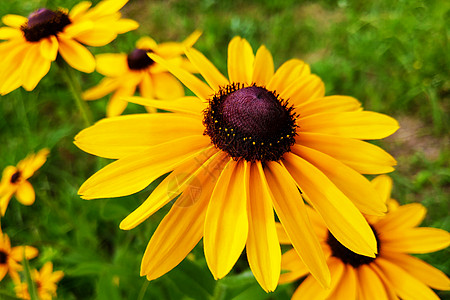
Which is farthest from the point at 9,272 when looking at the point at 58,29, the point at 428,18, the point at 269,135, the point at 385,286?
the point at 428,18

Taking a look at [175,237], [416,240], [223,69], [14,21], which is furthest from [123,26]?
[223,69]

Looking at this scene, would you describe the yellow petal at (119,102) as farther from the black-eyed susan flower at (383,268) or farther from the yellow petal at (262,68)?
A: the black-eyed susan flower at (383,268)

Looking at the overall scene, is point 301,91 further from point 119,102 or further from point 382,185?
point 119,102

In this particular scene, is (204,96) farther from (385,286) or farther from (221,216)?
(385,286)

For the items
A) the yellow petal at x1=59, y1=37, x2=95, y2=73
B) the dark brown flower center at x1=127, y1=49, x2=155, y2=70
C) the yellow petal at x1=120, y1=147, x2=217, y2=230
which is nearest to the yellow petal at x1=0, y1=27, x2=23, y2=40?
the yellow petal at x1=59, y1=37, x2=95, y2=73

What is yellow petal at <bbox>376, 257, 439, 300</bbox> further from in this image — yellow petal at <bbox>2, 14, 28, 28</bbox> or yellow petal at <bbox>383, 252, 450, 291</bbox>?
yellow petal at <bbox>2, 14, 28, 28</bbox>
